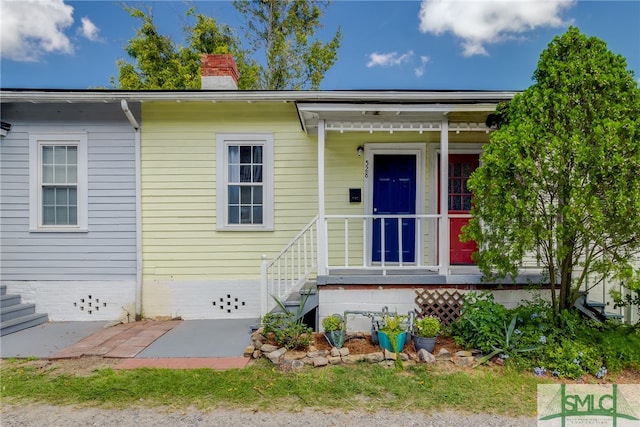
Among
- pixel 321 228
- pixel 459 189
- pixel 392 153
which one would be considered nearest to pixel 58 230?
pixel 321 228

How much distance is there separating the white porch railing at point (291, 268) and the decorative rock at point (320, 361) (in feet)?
3.92

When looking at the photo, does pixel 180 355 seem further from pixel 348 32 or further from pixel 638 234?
pixel 348 32

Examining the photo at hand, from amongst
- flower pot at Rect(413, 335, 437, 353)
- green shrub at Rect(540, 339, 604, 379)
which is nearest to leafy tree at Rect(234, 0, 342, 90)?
flower pot at Rect(413, 335, 437, 353)

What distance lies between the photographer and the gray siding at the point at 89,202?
5.51 meters

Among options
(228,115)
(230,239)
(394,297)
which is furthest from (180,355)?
(228,115)

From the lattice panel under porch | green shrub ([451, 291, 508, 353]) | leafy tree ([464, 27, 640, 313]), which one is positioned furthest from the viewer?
the lattice panel under porch

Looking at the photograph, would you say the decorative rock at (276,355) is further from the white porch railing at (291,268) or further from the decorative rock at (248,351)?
the white porch railing at (291,268)

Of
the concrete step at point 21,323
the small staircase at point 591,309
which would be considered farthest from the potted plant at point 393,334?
the concrete step at point 21,323

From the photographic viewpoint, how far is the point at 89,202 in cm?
554

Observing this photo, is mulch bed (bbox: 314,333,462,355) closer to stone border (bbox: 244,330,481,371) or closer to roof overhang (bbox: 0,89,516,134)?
Answer: stone border (bbox: 244,330,481,371)

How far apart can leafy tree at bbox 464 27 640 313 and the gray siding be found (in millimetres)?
5587

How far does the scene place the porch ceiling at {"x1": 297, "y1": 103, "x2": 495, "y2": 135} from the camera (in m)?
4.45

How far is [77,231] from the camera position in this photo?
552cm

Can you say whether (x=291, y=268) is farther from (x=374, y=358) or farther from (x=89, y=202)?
(x=89, y=202)
